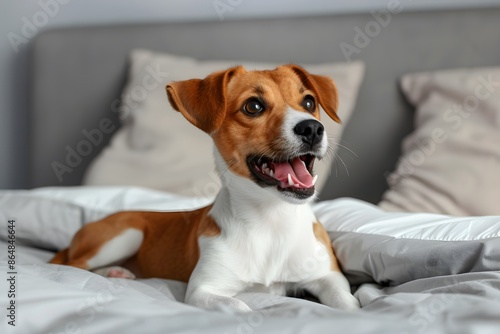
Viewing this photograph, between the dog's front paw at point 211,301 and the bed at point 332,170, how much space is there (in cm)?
6

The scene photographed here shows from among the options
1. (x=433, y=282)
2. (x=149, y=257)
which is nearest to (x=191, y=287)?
(x=149, y=257)

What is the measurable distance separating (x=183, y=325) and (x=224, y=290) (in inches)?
21.9

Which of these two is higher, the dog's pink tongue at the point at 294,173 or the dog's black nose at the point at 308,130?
the dog's black nose at the point at 308,130

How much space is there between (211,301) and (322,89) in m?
0.62

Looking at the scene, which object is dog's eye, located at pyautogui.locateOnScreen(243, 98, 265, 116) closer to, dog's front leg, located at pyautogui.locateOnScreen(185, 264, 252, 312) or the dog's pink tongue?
the dog's pink tongue

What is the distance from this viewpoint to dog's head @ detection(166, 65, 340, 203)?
54.7 inches

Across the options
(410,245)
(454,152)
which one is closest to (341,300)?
(410,245)

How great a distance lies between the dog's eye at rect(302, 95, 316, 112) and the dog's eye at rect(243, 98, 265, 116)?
12cm

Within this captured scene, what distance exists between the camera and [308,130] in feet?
4.51

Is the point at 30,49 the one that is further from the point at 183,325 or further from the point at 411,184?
the point at 183,325

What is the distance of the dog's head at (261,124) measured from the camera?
4.56 feet

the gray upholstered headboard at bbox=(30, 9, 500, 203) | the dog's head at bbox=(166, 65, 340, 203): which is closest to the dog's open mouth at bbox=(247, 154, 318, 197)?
the dog's head at bbox=(166, 65, 340, 203)

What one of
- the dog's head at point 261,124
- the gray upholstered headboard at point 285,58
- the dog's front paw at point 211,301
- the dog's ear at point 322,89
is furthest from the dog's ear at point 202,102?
the gray upholstered headboard at point 285,58

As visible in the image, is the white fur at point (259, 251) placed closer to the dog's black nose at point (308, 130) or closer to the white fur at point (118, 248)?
the dog's black nose at point (308, 130)
